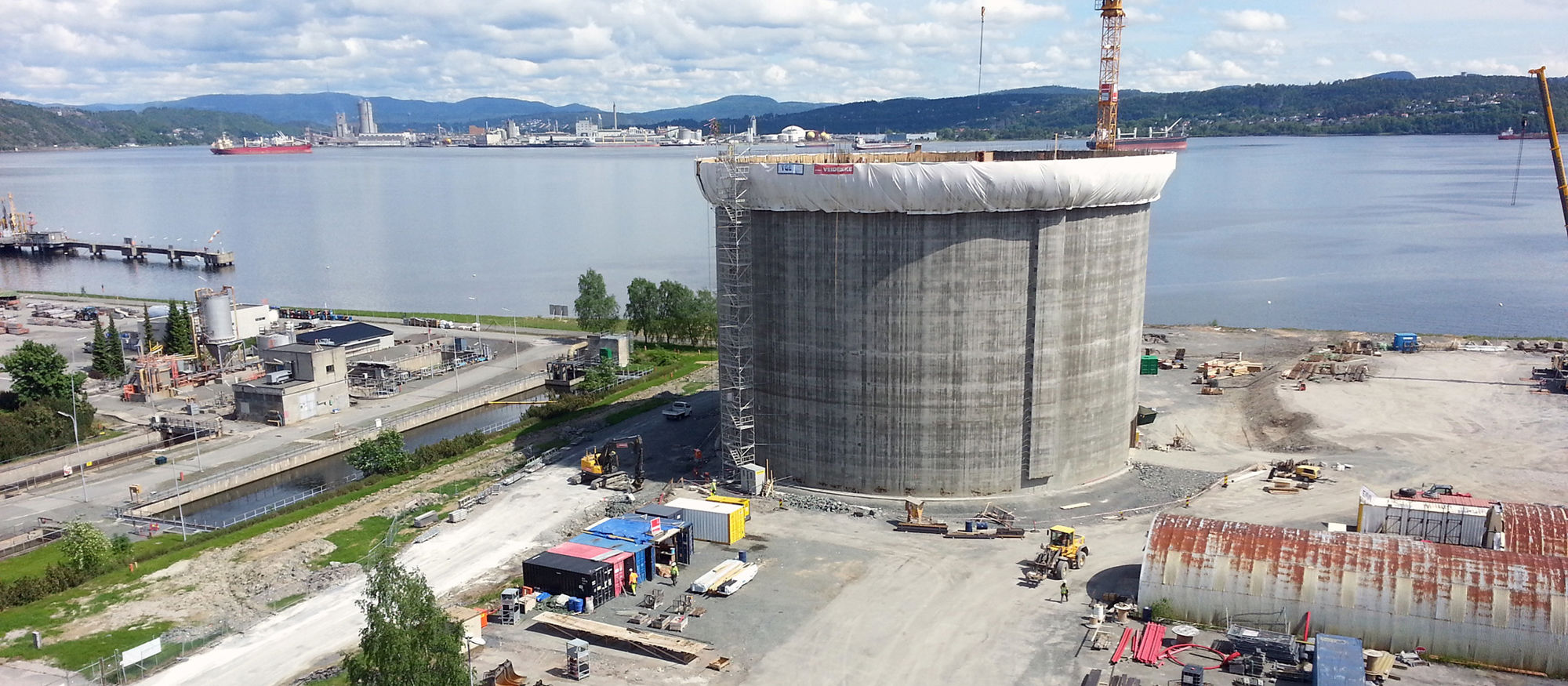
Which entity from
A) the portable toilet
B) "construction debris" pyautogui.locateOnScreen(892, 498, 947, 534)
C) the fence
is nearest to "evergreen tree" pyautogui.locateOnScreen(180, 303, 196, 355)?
the fence

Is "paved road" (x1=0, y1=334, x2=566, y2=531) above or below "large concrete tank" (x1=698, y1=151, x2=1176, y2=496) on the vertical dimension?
below

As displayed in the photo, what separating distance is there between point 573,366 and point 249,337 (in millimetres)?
30381

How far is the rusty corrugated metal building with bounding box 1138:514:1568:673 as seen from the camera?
29.6 metres

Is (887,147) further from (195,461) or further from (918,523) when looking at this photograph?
(918,523)

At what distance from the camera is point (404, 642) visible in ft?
73.8

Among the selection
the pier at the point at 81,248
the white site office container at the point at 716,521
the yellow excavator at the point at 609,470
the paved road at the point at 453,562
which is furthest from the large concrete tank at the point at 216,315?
the pier at the point at 81,248

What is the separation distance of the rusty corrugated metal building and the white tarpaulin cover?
1491 centimetres

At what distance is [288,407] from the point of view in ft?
204

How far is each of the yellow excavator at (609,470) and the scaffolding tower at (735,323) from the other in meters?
3.92

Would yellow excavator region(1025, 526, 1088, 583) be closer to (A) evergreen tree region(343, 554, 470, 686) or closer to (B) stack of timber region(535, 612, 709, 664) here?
(B) stack of timber region(535, 612, 709, 664)

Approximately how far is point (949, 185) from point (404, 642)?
89.8ft

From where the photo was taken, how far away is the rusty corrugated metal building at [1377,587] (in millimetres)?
29625

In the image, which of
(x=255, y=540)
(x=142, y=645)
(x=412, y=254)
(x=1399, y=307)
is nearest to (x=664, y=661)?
(x=142, y=645)

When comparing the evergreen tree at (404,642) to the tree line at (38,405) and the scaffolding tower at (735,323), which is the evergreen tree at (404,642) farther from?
the tree line at (38,405)
